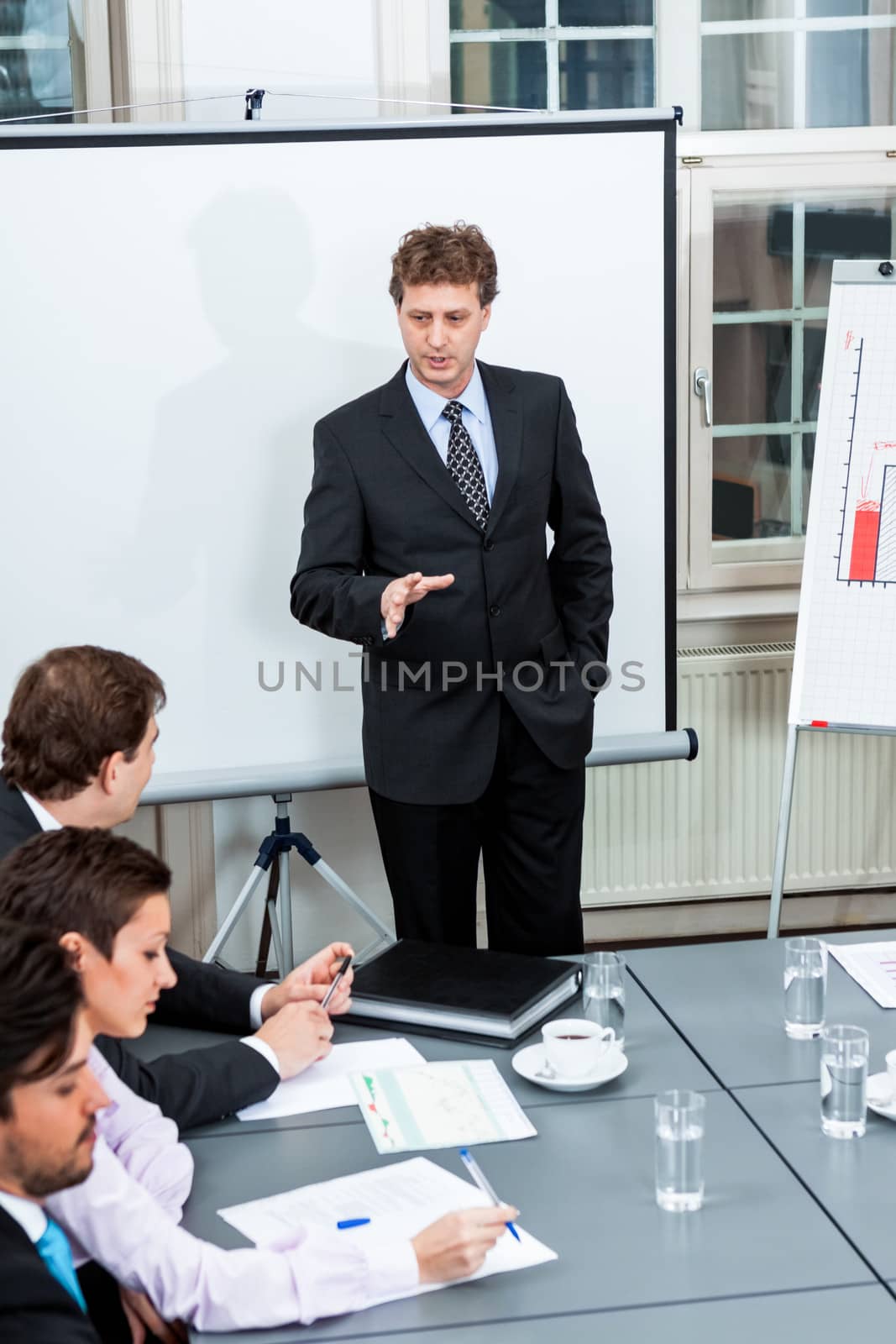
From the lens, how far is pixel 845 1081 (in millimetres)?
1512

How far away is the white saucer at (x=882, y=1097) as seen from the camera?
1.53 metres

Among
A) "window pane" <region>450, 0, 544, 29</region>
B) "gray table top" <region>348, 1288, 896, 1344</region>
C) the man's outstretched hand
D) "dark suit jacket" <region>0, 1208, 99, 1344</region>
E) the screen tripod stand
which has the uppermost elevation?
"window pane" <region>450, 0, 544, 29</region>

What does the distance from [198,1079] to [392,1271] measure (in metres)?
0.39

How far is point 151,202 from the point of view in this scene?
113 inches

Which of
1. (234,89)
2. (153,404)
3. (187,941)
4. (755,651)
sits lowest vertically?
(187,941)

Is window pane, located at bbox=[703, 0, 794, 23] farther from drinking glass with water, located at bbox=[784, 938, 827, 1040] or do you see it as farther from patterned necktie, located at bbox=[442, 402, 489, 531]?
drinking glass with water, located at bbox=[784, 938, 827, 1040]

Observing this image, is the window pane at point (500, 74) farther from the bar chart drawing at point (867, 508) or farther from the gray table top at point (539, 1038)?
the gray table top at point (539, 1038)

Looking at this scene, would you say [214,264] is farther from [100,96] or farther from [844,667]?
[844,667]

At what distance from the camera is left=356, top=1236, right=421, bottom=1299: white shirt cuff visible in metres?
1.27

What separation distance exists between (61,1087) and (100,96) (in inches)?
110

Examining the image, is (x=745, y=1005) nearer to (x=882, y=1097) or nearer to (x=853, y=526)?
(x=882, y=1097)

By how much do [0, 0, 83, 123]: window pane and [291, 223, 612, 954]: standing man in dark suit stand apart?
4.64 feet

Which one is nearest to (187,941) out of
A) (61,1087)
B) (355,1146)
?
(355,1146)

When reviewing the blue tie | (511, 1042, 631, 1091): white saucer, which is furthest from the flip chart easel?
Result: the blue tie
